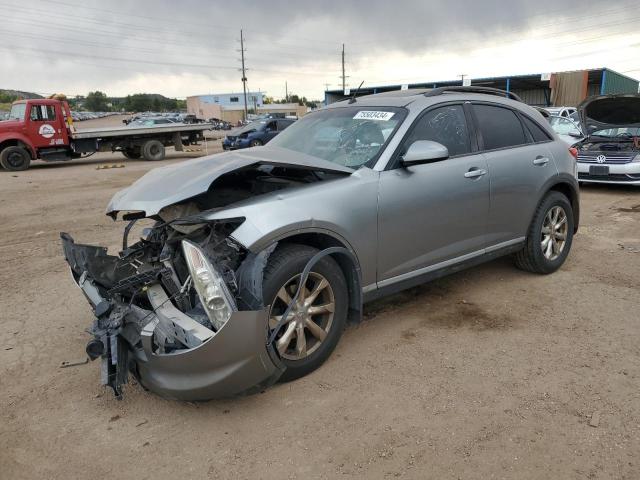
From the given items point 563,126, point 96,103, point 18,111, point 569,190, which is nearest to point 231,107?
point 96,103

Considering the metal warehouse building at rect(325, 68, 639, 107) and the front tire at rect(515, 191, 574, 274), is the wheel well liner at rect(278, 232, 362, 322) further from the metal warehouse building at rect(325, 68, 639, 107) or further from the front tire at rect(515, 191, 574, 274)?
the metal warehouse building at rect(325, 68, 639, 107)

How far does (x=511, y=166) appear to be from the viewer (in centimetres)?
426

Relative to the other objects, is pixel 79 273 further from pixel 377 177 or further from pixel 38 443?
pixel 377 177

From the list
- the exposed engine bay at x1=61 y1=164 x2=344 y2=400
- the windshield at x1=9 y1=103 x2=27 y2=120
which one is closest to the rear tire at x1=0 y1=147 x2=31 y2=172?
the windshield at x1=9 y1=103 x2=27 y2=120

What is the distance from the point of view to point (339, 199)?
3.17 m

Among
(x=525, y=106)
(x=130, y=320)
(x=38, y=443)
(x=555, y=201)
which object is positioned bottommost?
(x=38, y=443)

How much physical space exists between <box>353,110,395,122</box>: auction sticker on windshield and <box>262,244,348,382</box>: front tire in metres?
1.34

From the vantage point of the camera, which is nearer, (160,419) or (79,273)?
(160,419)

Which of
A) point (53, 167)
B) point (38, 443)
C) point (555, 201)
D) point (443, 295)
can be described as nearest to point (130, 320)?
point (38, 443)

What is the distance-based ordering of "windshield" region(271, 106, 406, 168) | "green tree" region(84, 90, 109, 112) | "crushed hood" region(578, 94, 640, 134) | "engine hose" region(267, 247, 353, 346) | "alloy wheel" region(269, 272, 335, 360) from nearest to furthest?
1. "engine hose" region(267, 247, 353, 346)
2. "alloy wheel" region(269, 272, 335, 360)
3. "windshield" region(271, 106, 406, 168)
4. "crushed hood" region(578, 94, 640, 134)
5. "green tree" region(84, 90, 109, 112)

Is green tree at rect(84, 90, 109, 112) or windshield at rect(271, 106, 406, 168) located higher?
green tree at rect(84, 90, 109, 112)

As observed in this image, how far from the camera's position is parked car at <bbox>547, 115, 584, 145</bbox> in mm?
10708

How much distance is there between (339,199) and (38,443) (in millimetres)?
2189

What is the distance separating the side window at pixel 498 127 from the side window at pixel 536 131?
14cm
